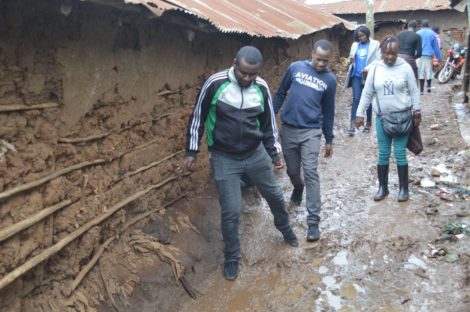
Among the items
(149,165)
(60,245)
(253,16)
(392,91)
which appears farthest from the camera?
(253,16)

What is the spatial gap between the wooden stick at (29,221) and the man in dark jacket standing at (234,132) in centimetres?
98

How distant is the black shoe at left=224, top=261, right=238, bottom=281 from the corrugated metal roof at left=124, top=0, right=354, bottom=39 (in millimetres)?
1988

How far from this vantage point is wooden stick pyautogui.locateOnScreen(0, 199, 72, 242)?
263cm

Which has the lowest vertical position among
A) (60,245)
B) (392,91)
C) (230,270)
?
(230,270)

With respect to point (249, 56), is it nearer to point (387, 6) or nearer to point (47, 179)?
point (47, 179)

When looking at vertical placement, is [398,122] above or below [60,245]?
above

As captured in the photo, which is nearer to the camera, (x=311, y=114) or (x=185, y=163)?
(x=185, y=163)

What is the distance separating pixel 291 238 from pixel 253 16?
3.27 metres

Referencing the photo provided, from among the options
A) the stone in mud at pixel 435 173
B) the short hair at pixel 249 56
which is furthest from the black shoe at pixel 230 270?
the stone in mud at pixel 435 173

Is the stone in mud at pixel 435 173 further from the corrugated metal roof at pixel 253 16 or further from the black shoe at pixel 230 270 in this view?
the black shoe at pixel 230 270

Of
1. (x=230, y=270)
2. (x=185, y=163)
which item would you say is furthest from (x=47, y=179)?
(x=230, y=270)

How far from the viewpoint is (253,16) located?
630 centimetres

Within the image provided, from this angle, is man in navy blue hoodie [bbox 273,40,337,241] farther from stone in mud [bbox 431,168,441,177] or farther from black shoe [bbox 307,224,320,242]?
stone in mud [bbox 431,168,441,177]

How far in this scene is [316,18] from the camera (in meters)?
9.45
